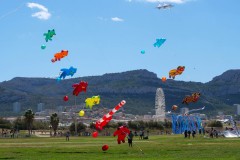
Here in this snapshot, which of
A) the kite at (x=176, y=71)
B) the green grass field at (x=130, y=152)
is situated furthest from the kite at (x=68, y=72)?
the kite at (x=176, y=71)

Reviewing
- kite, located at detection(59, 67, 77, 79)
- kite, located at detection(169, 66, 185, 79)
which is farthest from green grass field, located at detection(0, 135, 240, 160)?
kite, located at detection(169, 66, 185, 79)

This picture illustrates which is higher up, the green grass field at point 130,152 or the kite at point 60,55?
the kite at point 60,55

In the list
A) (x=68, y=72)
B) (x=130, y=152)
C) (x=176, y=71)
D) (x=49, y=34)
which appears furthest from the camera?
(x=176, y=71)

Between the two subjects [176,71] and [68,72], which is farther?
[176,71]

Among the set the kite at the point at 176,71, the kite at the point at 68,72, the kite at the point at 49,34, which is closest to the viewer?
the kite at the point at 49,34

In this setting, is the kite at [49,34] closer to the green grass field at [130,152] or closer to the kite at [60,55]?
the kite at [60,55]

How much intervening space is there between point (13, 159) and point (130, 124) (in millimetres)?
131209

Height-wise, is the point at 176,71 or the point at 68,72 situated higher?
the point at 176,71

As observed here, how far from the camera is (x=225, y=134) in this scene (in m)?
75.1

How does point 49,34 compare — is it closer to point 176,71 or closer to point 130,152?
point 176,71

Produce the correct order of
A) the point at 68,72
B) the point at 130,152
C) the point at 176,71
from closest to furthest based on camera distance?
1. the point at 130,152
2. the point at 68,72
3. the point at 176,71

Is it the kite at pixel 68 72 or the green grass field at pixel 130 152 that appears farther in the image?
the kite at pixel 68 72

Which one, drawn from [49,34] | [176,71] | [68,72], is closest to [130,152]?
[49,34]

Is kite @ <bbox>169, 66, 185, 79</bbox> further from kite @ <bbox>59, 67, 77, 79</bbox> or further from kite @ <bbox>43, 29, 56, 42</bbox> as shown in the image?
kite @ <bbox>43, 29, 56, 42</bbox>
